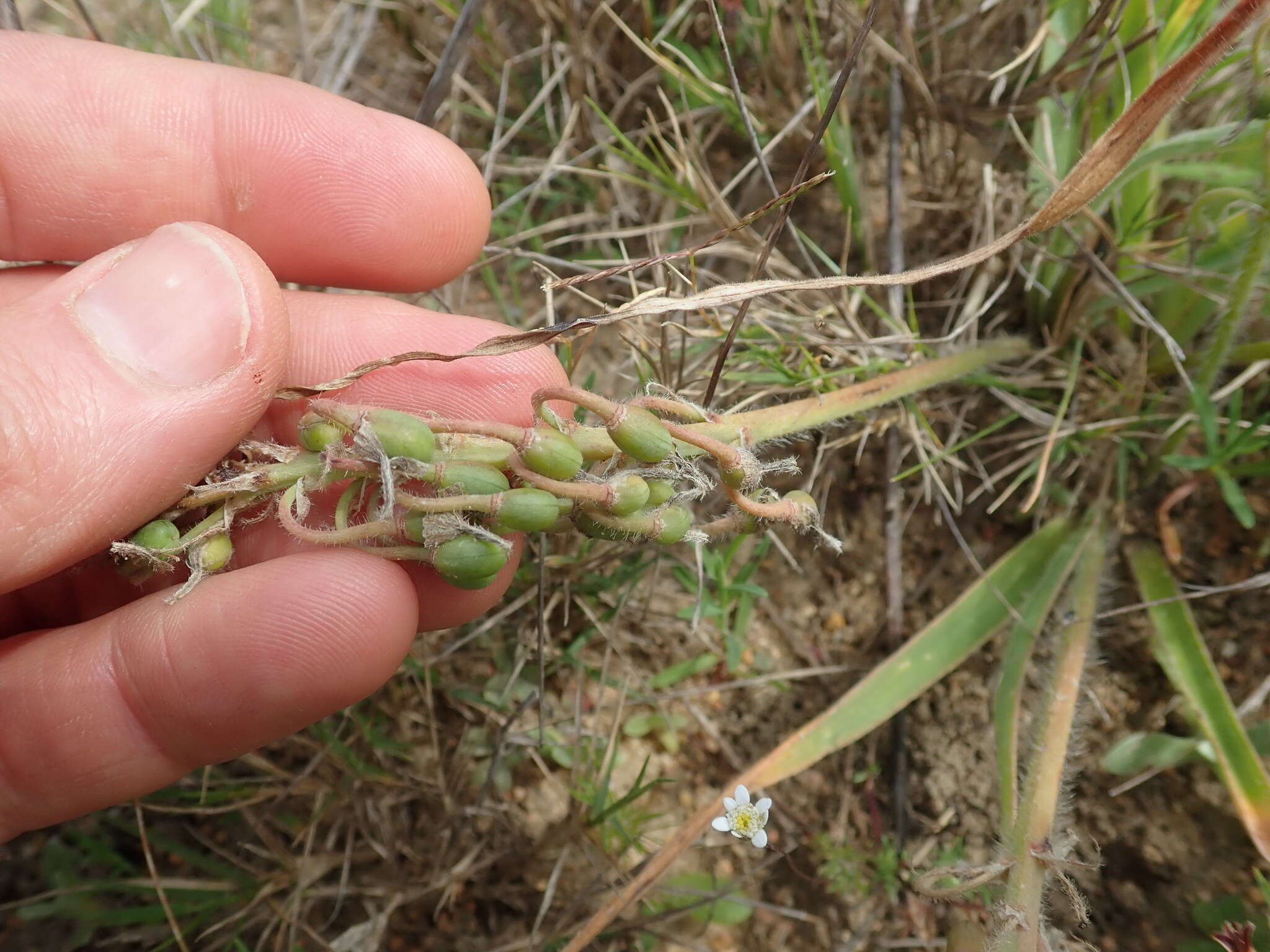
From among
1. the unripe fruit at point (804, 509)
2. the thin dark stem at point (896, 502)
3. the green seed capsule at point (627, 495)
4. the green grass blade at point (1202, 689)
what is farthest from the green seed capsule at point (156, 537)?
the green grass blade at point (1202, 689)

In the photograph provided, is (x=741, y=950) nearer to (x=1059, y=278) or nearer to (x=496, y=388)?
(x=496, y=388)

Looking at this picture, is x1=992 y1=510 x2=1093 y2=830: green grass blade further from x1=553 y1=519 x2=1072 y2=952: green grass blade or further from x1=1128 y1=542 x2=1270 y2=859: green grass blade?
x1=1128 y1=542 x2=1270 y2=859: green grass blade

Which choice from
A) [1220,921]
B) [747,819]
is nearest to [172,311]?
[747,819]

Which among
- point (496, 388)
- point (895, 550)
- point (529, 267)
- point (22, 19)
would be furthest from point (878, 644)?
point (22, 19)

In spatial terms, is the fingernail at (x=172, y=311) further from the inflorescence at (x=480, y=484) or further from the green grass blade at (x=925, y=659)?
the green grass blade at (x=925, y=659)

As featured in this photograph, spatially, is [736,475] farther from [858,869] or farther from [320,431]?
[858,869]
